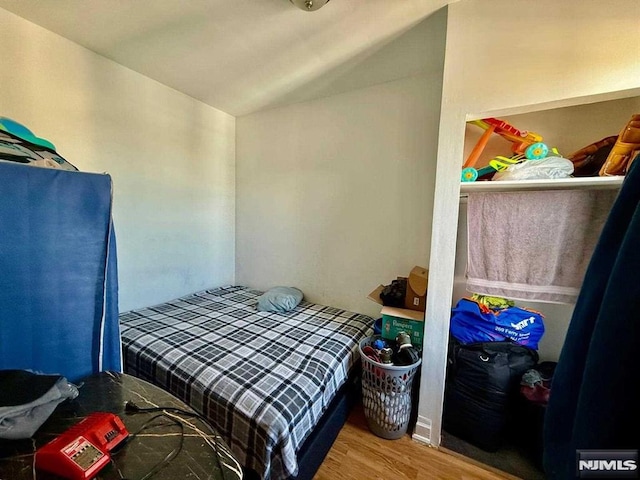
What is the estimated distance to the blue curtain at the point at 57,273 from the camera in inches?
30.5

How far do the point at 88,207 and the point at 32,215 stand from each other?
142mm

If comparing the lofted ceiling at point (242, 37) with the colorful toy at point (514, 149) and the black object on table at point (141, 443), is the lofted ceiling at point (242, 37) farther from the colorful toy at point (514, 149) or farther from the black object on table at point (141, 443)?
the black object on table at point (141, 443)

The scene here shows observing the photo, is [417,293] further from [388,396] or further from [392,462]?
[392,462]

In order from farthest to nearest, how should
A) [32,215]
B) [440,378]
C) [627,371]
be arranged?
[440,378]
[32,215]
[627,371]

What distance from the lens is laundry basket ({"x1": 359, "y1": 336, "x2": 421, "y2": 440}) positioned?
1.47m

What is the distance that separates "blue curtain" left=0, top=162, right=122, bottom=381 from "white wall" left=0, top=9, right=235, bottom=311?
1.21 metres

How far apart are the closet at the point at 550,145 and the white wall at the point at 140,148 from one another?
2.38 m

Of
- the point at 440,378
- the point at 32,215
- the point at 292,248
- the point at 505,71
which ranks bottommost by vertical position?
the point at 440,378

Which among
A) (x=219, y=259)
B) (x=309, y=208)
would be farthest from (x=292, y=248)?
(x=219, y=259)

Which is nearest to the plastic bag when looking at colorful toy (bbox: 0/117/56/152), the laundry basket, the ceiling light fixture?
the laundry basket

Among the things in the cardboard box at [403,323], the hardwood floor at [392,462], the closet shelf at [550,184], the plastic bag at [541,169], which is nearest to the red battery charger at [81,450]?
the hardwood floor at [392,462]

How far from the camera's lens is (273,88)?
222cm

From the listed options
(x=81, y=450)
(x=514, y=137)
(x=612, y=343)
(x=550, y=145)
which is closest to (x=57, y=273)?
(x=81, y=450)

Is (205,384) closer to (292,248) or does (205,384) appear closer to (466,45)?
(292,248)
